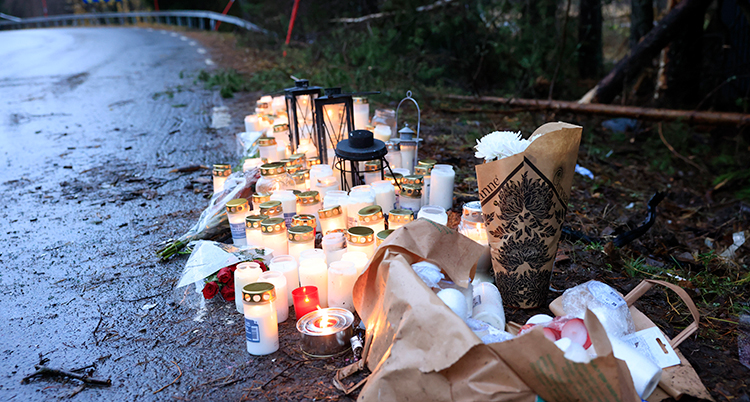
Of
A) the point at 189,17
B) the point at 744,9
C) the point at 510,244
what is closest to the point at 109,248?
the point at 510,244

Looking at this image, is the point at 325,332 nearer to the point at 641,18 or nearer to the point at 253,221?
the point at 253,221

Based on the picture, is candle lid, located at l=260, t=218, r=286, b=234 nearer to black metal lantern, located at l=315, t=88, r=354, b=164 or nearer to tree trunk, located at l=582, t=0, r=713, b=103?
black metal lantern, located at l=315, t=88, r=354, b=164

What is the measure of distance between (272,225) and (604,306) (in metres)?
1.64

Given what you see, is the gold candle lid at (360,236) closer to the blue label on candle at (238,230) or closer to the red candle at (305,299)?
the red candle at (305,299)

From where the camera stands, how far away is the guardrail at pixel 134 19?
58.9 ft

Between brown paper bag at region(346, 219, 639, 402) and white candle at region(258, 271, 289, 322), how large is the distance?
628 millimetres

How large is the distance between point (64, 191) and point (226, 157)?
1497mm

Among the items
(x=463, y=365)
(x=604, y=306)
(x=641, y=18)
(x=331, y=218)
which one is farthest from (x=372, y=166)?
(x=641, y=18)

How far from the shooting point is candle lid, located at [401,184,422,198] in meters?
2.77

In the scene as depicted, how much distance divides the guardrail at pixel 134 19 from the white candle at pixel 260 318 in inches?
576

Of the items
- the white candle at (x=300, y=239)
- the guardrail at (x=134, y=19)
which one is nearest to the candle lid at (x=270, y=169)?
the white candle at (x=300, y=239)

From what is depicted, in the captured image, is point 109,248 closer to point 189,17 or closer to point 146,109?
point 146,109

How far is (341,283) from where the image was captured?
6.94 feet

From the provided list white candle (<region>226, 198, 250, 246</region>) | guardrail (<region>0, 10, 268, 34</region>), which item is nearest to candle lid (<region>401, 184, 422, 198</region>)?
white candle (<region>226, 198, 250, 246</region>)
